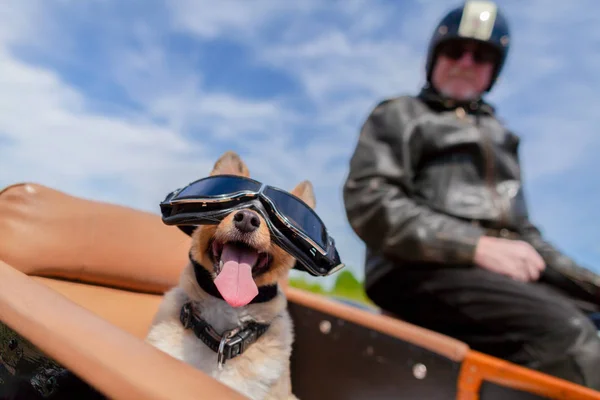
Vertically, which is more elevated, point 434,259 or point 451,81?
point 451,81

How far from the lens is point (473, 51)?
84.7 inches

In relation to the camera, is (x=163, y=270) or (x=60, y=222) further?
(x=163, y=270)

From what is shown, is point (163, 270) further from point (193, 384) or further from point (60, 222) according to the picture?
point (193, 384)

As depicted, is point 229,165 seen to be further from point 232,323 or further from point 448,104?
point 448,104

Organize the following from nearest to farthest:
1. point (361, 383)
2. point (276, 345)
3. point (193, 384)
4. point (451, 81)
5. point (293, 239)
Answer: point (193, 384)
point (293, 239)
point (276, 345)
point (361, 383)
point (451, 81)

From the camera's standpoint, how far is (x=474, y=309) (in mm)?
1686

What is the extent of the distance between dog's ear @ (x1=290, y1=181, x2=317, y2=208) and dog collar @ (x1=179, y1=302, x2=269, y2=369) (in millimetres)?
452

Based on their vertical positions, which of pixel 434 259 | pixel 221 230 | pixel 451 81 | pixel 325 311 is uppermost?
pixel 451 81

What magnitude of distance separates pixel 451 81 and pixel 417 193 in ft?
2.03

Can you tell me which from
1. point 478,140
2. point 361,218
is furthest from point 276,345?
point 478,140

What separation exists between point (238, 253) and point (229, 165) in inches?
13.3

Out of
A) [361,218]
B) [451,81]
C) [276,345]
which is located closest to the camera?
[276,345]

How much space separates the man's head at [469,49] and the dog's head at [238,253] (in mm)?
1190

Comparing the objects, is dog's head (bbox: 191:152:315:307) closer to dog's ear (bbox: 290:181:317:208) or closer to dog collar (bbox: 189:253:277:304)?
dog collar (bbox: 189:253:277:304)
